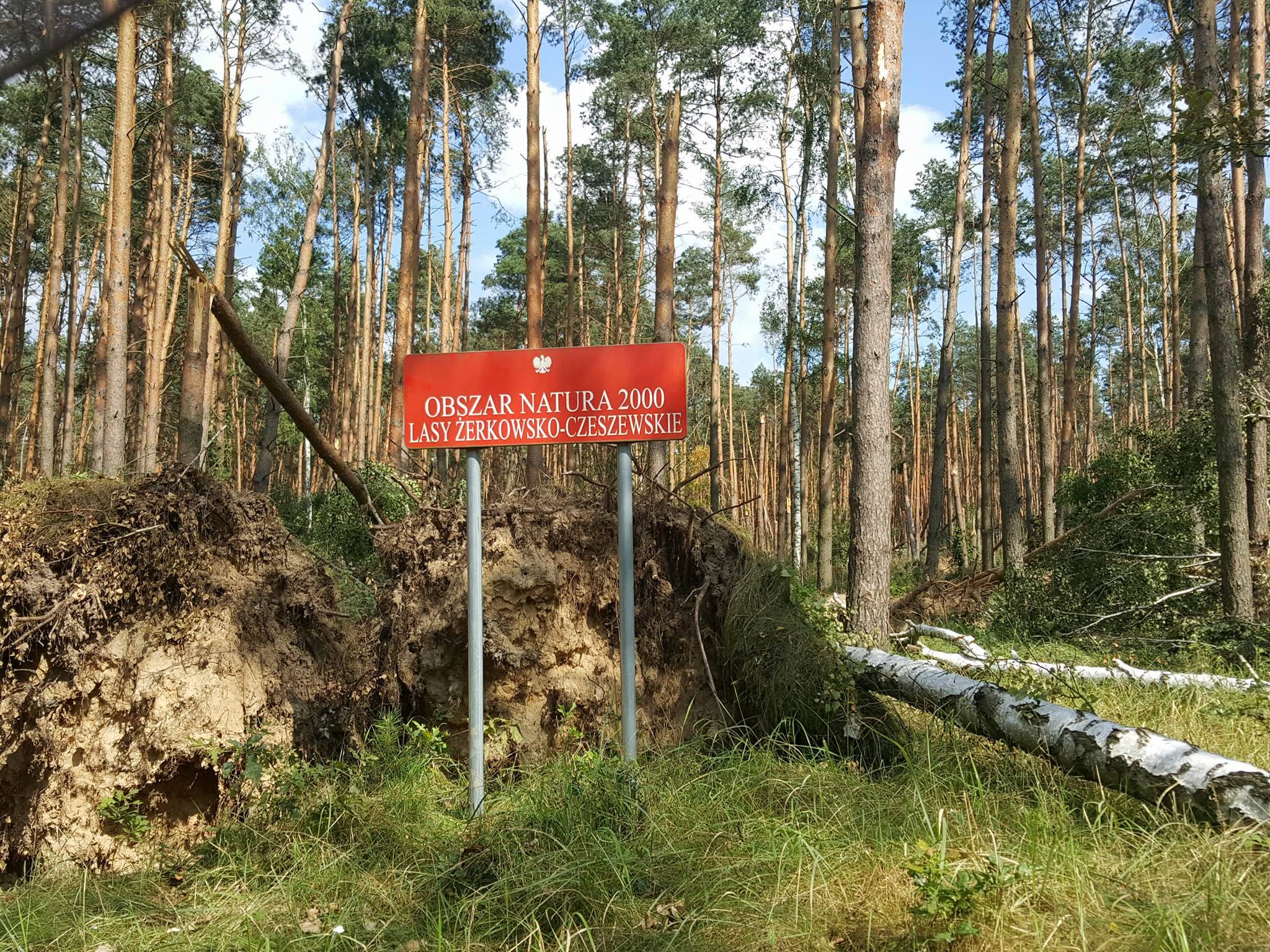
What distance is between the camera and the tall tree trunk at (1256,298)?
26.2 feet

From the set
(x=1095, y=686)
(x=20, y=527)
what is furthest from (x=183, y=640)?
(x=1095, y=686)

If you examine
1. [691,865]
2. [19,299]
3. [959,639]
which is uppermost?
[19,299]

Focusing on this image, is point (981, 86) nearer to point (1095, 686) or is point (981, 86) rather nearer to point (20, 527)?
point (1095, 686)

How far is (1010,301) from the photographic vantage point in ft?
41.4

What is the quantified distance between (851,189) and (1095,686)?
17916 millimetres

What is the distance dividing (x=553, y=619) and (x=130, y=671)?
2383mm

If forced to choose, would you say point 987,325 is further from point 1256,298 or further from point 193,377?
point 193,377

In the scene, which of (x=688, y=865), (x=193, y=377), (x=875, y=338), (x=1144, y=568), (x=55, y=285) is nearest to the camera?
(x=688, y=865)

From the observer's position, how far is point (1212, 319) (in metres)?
7.35

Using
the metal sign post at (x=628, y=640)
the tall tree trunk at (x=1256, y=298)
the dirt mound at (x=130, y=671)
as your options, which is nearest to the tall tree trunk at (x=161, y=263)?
the dirt mound at (x=130, y=671)

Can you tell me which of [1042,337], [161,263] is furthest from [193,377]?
[1042,337]

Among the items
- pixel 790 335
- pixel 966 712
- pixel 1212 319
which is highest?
pixel 790 335

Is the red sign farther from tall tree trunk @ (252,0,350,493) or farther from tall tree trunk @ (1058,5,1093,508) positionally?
tall tree trunk @ (1058,5,1093,508)

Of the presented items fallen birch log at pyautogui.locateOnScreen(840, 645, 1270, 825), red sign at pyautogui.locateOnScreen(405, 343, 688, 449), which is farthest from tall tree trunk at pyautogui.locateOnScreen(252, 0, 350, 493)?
fallen birch log at pyautogui.locateOnScreen(840, 645, 1270, 825)
